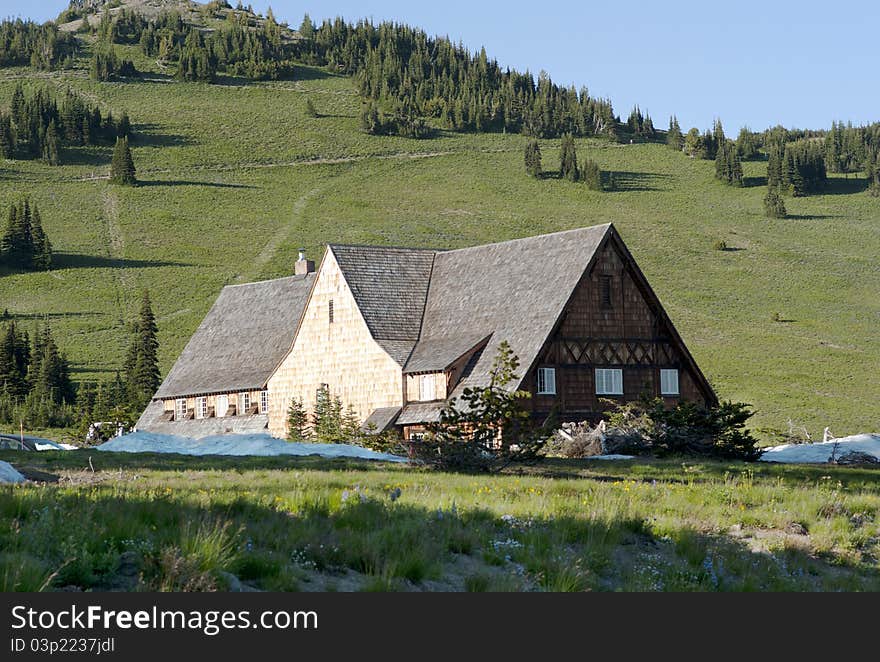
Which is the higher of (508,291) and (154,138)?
(154,138)

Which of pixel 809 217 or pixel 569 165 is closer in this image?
pixel 809 217

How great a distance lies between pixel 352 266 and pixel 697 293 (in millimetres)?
69257

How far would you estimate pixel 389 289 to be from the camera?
2226 inches

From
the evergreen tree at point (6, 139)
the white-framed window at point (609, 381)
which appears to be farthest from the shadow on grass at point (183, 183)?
the white-framed window at point (609, 381)

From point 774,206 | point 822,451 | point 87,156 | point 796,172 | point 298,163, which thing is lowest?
point 822,451

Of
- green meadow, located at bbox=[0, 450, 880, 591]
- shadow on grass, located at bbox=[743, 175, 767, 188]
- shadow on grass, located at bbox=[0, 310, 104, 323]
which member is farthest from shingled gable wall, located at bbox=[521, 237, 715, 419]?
shadow on grass, located at bbox=[743, 175, 767, 188]

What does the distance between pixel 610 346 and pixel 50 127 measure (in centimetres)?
14624

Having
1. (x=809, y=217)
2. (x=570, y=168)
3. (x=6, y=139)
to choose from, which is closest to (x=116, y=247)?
(x=6, y=139)

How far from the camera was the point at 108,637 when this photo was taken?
37.3 feet

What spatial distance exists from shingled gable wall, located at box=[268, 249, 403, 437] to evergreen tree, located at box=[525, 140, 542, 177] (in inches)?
4806

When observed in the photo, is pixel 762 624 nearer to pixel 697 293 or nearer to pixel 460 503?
pixel 460 503

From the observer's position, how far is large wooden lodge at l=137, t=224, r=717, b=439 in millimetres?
49656

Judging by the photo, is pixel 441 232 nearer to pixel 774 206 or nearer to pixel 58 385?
pixel 774 206

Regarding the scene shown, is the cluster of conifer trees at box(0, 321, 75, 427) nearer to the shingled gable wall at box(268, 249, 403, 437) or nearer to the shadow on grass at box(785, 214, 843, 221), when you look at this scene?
the shingled gable wall at box(268, 249, 403, 437)
